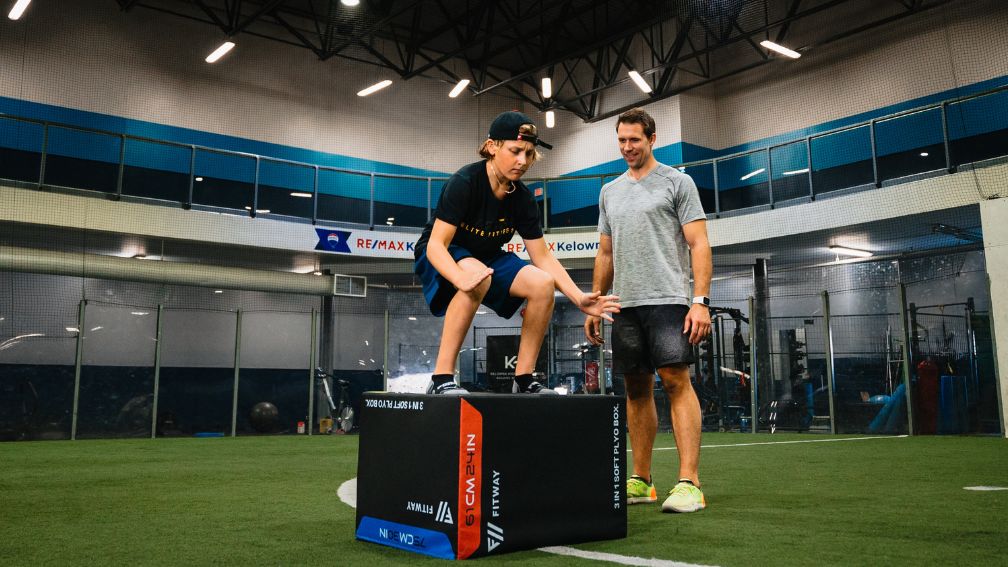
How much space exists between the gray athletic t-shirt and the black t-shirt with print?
0.43 meters

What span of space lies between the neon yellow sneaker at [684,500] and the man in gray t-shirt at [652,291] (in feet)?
0.50

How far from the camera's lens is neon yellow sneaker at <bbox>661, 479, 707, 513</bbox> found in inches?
107

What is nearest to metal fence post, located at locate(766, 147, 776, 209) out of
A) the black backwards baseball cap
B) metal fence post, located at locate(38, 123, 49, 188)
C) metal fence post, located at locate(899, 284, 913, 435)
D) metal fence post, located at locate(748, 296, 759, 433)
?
metal fence post, located at locate(748, 296, 759, 433)

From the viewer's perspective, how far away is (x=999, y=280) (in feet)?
29.7

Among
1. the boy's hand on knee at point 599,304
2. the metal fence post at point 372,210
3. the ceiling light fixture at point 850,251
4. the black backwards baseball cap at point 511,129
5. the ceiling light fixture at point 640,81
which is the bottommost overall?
the boy's hand on knee at point 599,304

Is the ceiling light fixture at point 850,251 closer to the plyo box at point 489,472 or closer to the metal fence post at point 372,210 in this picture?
the metal fence post at point 372,210

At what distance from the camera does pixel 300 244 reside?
41.0ft

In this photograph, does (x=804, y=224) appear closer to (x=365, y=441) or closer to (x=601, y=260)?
(x=601, y=260)

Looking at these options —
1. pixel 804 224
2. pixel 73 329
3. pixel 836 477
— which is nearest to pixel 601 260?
pixel 836 477

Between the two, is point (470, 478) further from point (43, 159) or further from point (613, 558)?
point (43, 159)

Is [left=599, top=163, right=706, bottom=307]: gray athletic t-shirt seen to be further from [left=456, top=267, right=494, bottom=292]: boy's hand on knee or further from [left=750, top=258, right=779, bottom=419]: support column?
[left=750, top=258, right=779, bottom=419]: support column

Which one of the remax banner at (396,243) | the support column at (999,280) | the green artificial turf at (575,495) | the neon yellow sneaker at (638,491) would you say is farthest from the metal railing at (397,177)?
the neon yellow sneaker at (638,491)

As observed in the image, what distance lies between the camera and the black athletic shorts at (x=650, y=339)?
3018 mm

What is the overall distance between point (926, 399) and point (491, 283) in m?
8.73
